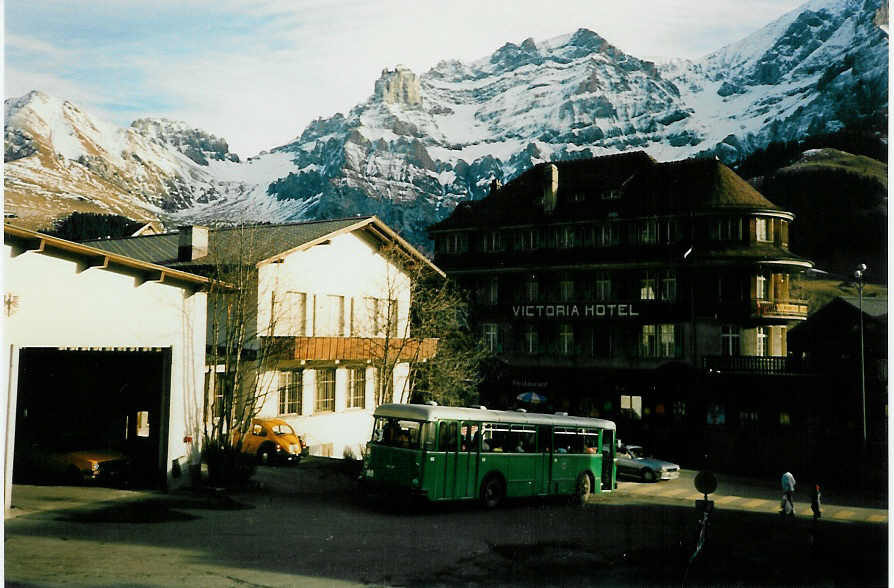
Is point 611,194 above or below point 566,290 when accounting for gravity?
above

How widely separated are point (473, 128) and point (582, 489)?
11.9 meters

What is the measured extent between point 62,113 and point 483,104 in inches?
476

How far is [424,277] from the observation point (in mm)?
29734

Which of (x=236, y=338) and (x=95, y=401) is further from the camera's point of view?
(x=236, y=338)

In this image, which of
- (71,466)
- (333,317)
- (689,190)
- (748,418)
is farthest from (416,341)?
(71,466)

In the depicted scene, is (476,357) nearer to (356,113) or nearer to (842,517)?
(356,113)

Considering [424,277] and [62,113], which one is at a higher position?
→ [62,113]

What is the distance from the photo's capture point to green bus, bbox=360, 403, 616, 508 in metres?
17.1

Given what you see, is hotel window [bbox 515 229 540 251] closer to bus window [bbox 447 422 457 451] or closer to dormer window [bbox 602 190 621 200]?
dormer window [bbox 602 190 621 200]

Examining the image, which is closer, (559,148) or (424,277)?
(559,148)

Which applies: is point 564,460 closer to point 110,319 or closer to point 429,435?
point 429,435

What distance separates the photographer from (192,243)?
23.7 meters

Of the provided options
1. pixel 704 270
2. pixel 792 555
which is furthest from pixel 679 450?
pixel 792 555

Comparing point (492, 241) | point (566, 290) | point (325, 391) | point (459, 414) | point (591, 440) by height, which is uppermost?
point (492, 241)
